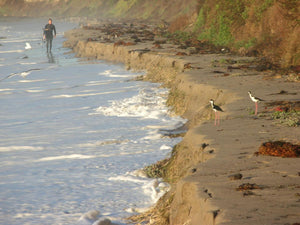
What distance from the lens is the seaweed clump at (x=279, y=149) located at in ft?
23.6

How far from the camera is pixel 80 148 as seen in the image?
36.2ft

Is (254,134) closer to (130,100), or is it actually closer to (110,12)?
(130,100)

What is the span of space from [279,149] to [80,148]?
192 inches

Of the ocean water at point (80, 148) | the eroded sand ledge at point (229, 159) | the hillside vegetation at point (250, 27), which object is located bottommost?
the ocean water at point (80, 148)

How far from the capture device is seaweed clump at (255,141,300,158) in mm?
7207

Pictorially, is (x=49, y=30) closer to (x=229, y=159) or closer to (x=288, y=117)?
(x=288, y=117)

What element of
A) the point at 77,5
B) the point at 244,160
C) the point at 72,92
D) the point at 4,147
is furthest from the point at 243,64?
the point at 77,5

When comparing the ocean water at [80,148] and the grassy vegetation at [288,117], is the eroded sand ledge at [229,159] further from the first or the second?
the ocean water at [80,148]

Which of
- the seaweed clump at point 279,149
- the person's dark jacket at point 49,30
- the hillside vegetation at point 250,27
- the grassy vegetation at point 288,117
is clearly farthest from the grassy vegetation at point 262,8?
the person's dark jacket at point 49,30

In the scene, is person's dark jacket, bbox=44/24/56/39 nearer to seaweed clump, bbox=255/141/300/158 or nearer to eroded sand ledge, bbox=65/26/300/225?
eroded sand ledge, bbox=65/26/300/225

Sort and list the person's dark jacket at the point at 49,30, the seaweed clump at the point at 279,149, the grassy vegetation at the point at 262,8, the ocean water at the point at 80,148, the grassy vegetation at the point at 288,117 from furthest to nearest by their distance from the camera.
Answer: the person's dark jacket at the point at 49,30 < the grassy vegetation at the point at 262,8 < the grassy vegetation at the point at 288,117 < the ocean water at the point at 80,148 < the seaweed clump at the point at 279,149

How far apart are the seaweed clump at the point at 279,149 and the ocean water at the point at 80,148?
1.71m

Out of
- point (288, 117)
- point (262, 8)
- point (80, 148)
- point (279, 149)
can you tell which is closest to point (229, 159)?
point (279, 149)

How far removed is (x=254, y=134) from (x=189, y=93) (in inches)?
218
